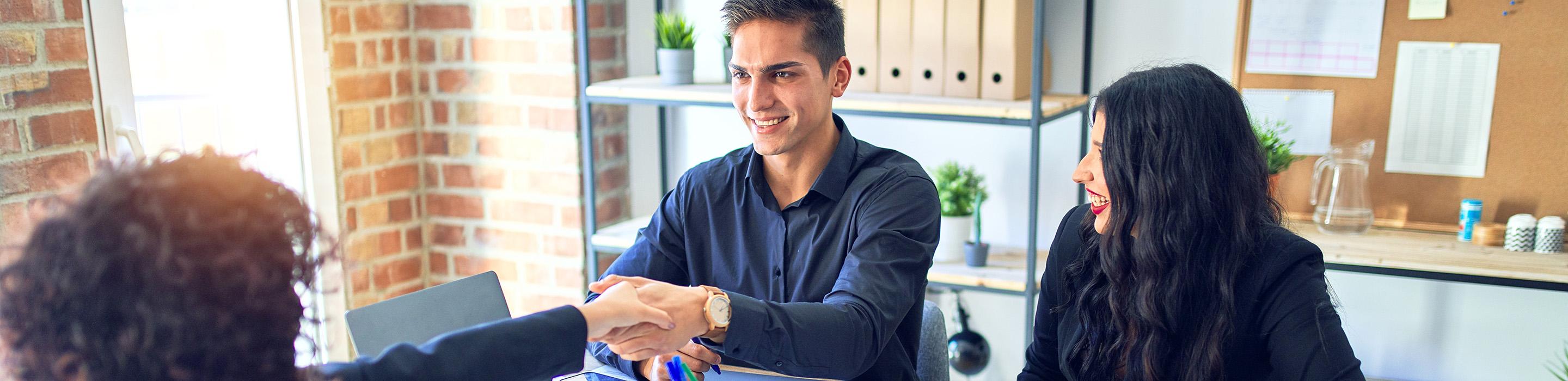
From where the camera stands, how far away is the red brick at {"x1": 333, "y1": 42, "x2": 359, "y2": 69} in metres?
2.47

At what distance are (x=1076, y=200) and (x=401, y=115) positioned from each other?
5.46ft

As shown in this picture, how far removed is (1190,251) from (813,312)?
0.49 meters

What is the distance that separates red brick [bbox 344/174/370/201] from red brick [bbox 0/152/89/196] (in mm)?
684

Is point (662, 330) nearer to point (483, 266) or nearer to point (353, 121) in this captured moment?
point (353, 121)

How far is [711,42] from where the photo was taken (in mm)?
2660

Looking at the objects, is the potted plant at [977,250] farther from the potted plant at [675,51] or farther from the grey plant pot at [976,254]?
the potted plant at [675,51]

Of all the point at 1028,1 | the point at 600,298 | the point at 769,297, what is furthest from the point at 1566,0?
the point at 600,298

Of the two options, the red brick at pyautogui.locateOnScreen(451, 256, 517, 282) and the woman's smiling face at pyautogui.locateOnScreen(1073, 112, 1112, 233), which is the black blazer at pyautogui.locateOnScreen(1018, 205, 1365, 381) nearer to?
the woman's smiling face at pyautogui.locateOnScreen(1073, 112, 1112, 233)

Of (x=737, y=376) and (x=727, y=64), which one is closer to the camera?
(x=737, y=376)

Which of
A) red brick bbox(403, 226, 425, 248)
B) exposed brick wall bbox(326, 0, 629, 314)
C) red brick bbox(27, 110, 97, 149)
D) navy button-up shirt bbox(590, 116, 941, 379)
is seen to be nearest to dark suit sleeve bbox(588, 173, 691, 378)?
navy button-up shirt bbox(590, 116, 941, 379)

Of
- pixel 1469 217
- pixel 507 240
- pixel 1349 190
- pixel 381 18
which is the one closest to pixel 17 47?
pixel 381 18

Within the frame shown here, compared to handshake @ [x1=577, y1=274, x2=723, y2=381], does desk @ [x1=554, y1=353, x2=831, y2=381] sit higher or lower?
lower

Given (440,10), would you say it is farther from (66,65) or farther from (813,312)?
(813,312)

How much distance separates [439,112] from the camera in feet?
8.98
